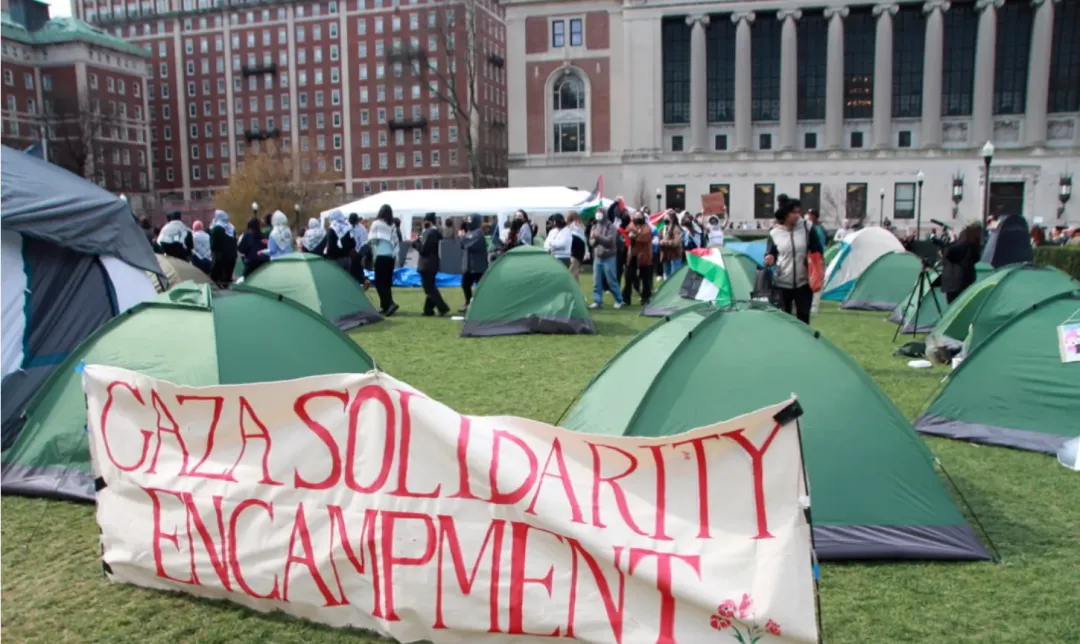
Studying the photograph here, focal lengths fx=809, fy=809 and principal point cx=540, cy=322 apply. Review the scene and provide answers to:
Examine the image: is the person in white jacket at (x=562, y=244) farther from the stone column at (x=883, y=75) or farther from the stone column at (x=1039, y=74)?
the stone column at (x=1039, y=74)

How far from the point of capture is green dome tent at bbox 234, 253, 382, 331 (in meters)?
12.8

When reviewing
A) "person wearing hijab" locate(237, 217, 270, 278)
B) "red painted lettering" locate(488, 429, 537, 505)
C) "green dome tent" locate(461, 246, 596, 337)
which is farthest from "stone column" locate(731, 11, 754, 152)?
"red painted lettering" locate(488, 429, 537, 505)

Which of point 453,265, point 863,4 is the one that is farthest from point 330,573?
point 863,4

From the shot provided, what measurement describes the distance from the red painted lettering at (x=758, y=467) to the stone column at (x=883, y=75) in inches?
2390

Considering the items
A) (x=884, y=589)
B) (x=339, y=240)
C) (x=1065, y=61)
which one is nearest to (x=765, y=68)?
(x=1065, y=61)

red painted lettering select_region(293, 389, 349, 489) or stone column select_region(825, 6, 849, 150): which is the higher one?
stone column select_region(825, 6, 849, 150)

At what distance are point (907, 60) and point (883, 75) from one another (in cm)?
303

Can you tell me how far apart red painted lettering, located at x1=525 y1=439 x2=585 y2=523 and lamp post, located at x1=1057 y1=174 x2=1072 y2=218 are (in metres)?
61.1

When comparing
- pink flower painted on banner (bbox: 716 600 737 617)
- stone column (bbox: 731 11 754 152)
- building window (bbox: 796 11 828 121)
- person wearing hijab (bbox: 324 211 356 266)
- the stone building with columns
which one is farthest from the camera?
building window (bbox: 796 11 828 121)

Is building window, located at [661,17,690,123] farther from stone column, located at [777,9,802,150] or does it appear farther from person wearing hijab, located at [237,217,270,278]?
person wearing hijab, located at [237,217,270,278]

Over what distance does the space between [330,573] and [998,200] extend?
2522 inches

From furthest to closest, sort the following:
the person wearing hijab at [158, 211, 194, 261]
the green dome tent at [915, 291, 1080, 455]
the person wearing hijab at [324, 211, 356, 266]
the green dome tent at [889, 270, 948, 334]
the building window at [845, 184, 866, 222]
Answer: the building window at [845, 184, 866, 222], the person wearing hijab at [158, 211, 194, 261], the person wearing hijab at [324, 211, 356, 266], the green dome tent at [889, 270, 948, 334], the green dome tent at [915, 291, 1080, 455]

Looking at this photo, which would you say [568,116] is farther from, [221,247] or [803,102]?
[221,247]

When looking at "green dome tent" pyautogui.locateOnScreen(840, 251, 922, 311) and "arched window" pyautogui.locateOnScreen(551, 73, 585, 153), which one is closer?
"green dome tent" pyautogui.locateOnScreen(840, 251, 922, 311)
